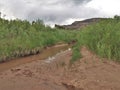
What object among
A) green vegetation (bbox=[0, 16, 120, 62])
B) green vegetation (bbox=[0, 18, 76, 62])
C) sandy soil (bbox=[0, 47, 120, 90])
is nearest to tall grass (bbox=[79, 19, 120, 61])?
green vegetation (bbox=[0, 16, 120, 62])

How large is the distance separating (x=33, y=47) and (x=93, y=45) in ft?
28.3

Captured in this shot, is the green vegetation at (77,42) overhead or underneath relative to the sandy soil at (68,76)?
overhead

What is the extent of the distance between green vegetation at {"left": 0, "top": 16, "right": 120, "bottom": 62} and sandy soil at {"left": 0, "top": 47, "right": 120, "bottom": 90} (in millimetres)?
1165

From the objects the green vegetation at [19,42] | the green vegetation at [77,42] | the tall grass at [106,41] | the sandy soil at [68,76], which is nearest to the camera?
the sandy soil at [68,76]

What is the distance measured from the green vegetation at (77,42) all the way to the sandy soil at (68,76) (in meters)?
1.16

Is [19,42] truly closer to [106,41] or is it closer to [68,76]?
[106,41]

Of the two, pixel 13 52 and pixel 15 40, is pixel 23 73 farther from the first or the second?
pixel 15 40

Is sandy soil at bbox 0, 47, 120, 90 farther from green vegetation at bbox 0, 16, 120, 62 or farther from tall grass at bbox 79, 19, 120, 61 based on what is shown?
green vegetation at bbox 0, 16, 120, 62

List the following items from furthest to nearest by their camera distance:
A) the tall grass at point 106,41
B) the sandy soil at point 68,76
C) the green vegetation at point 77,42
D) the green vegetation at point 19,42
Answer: the green vegetation at point 19,42
the green vegetation at point 77,42
the tall grass at point 106,41
the sandy soil at point 68,76

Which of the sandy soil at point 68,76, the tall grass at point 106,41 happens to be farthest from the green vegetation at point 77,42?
the sandy soil at point 68,76

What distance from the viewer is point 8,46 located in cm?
1973

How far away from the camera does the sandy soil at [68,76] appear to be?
30.2ft

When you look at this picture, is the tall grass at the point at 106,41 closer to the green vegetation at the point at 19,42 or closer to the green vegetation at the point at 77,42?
the green vegetation at the point at 77,42

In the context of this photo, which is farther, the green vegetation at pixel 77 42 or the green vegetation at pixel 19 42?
the green vegetation at pixel 19 42
